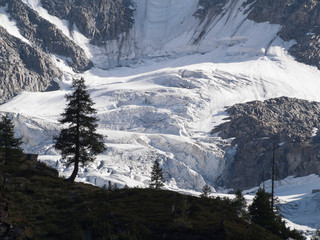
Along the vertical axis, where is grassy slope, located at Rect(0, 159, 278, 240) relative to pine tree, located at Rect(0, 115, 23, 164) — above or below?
below

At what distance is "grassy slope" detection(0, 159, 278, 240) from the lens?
30594 millimetres

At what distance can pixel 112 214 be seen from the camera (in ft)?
109

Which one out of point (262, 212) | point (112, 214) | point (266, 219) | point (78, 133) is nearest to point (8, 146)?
point (78, 133)

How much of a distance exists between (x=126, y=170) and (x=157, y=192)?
134 meters

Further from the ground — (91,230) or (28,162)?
(28,162)

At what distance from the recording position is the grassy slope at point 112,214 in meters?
30.6

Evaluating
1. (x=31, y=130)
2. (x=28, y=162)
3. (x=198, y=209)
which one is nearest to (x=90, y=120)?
(x=28, y=162)

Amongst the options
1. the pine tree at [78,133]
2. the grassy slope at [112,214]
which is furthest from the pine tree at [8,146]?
the pine tree at [78,133]

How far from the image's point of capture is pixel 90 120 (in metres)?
45.9

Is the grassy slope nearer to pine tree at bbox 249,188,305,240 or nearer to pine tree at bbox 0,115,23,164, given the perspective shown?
pine tree at bbox 0,115,23,164

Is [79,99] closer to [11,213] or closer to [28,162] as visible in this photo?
[28,162]

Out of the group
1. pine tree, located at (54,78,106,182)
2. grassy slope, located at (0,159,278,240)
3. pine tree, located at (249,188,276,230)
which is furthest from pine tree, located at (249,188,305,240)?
pine tree, located at (54,78,106,182)

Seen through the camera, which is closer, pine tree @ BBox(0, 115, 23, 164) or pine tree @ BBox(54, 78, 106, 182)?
pine tree @ BBox(0, 115, 23, 164)

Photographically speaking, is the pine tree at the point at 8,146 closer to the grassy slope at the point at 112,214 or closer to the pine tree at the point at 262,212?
the grassy slope at the point at 112,214
